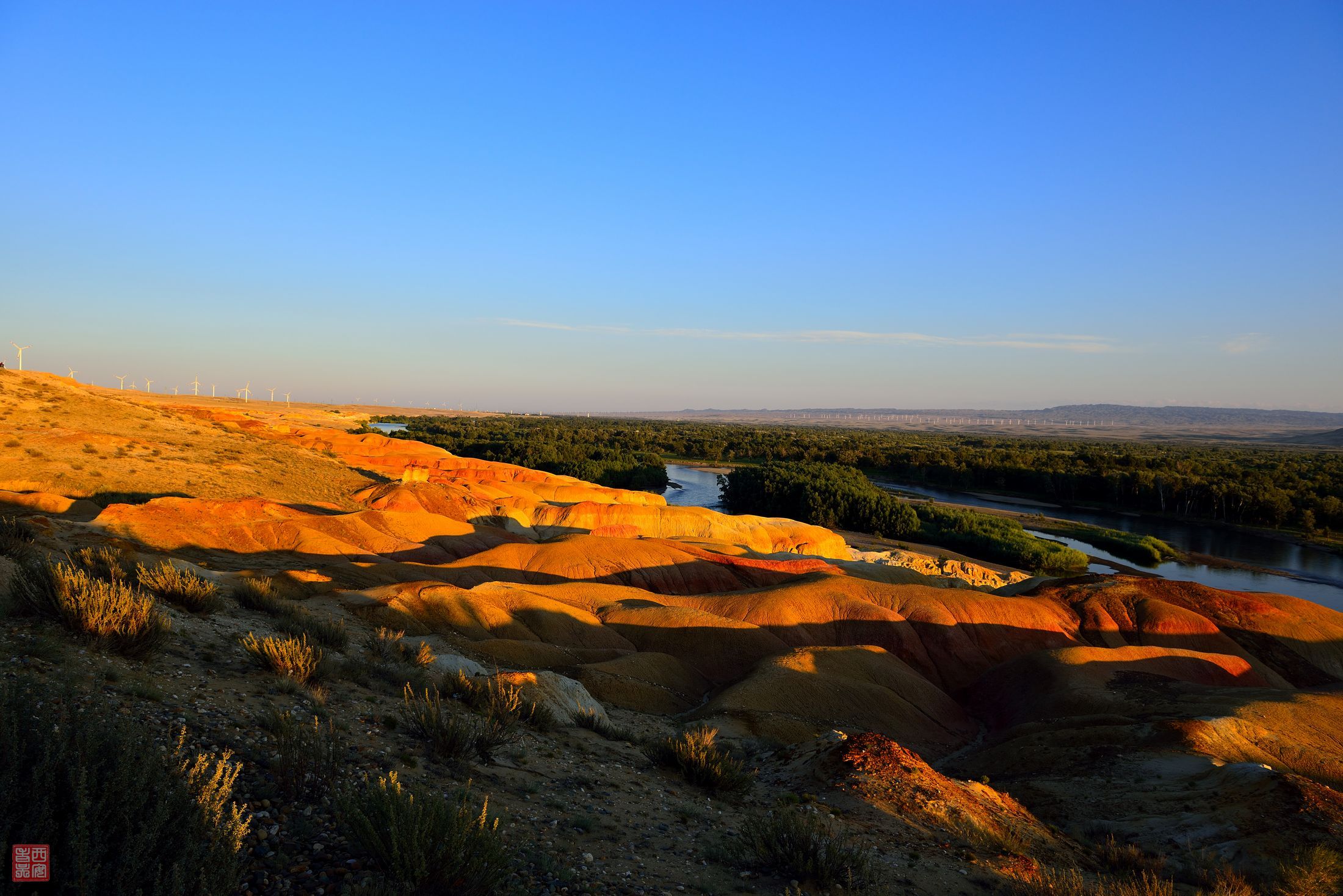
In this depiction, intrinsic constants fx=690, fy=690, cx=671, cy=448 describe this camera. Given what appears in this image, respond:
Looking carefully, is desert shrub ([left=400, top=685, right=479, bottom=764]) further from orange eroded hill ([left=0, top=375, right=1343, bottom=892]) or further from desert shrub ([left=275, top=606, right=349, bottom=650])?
desert shrub ([left=275, top=606, right=349, bottom=650])

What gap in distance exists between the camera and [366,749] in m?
7.48

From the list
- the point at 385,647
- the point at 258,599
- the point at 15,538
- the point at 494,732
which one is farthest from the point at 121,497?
the point at 494,732

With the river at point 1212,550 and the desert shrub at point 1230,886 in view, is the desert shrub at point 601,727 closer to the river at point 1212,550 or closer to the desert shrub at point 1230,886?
the desert shrub at point 1230,886

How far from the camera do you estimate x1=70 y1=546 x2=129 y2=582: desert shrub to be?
448 inches

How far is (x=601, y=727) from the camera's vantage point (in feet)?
39.5

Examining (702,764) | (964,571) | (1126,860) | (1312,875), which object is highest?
(702,764)

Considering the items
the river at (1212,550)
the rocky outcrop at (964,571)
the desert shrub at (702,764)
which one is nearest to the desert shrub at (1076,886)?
the desert shrub at (702,764)

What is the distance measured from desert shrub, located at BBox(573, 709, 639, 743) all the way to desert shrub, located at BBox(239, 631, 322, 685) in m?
4.55

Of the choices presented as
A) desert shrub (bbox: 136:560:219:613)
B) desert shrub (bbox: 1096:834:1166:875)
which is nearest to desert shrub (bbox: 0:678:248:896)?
desert shrub (bbox: 136:560:219:613)

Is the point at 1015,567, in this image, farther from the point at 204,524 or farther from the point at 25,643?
the point at 25,643

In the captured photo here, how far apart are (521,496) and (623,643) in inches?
1113

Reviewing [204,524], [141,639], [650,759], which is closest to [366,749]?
[141,639]

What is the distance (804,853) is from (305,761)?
15.3 feet

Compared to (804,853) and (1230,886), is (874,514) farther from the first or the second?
(804,853)
